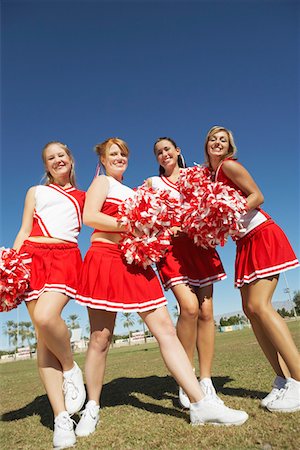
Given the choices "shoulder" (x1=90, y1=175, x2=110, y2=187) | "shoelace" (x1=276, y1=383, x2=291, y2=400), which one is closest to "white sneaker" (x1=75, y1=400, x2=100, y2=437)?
"shoelace" (x1=276, y1=383, x2=291, y2=400)

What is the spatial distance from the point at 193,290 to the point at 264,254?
2.78ft

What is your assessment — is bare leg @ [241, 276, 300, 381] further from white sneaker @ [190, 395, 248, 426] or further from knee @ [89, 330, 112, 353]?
knee @ [89, 330, 112, 353]

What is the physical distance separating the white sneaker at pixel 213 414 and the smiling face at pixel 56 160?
2715 millimetres

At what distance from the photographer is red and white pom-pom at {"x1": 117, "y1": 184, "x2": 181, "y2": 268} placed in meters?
3.60

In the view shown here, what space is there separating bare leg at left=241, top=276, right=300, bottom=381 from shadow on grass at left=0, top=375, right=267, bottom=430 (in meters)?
0.79

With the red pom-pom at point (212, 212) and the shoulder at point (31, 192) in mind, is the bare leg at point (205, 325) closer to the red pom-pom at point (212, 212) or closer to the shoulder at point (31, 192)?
the red pom-pom at point (212, 212)

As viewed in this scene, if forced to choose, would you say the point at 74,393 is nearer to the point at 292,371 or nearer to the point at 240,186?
the point at 292,371

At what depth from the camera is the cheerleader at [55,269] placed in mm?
3631

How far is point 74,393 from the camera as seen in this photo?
3736 millimetres

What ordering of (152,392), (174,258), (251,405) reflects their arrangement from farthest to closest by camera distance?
(152,392), (174,258), (251,405)

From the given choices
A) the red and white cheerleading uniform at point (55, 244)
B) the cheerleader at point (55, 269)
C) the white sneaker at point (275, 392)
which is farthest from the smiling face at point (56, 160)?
the white sneaker at point (275, 392)

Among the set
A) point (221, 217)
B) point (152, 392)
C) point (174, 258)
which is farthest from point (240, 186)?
point (152, 392)

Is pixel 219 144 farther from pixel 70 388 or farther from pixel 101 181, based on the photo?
pixel 70 388

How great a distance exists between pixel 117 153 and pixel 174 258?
1313 millimetres
